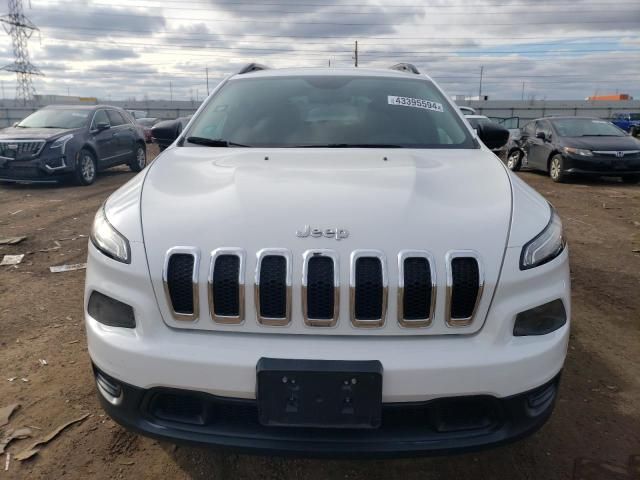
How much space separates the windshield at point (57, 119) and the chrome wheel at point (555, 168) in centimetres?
976

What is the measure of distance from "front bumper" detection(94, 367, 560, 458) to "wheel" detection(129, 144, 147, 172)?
451 inches

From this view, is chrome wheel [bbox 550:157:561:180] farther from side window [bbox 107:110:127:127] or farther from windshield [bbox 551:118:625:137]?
side window [bbox 107:110:127:127]

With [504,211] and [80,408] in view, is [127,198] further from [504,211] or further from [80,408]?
[504,211]

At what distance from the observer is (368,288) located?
1.80m

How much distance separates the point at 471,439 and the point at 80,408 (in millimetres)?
1959

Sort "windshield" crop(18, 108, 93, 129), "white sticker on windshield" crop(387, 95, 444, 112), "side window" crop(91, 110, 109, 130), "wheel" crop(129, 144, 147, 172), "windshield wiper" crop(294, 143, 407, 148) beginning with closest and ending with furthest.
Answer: "windshield wiper" crop(294, 143, 407, 148) < "white sticker on windshield" crop(387, 95, 444, 112) < "windshield" crop(18, 108, 93, 129) < "side window" crop(91, 110, 109, 130) < "wheel" crop(129, 144, 147, 172)

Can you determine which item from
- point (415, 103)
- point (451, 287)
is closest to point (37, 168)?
point (415, 103)

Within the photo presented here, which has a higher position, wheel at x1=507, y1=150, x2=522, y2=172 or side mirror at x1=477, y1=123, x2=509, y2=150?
side mirror at x1=477, y1=123, x2=509, y2=150

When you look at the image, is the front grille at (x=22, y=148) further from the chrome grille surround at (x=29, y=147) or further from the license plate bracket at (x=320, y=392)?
the license plate bracket at (x=320, y=392)

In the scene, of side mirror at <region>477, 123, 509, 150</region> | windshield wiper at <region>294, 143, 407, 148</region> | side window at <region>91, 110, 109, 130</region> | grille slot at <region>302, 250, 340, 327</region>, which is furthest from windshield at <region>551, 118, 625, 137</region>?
grille slot at <region>302, 250, 340, 327</region>

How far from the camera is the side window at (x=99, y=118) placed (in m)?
10.9

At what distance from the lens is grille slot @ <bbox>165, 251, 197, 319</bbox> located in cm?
186

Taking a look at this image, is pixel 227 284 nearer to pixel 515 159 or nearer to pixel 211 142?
pixel 211 142

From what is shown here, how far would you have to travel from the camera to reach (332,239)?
73.5 inches
